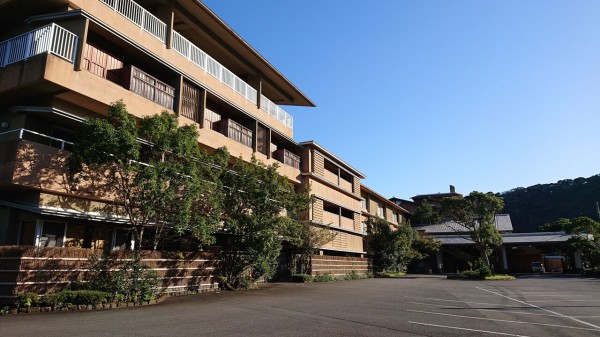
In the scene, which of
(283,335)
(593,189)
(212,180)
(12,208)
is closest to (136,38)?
(212,180)

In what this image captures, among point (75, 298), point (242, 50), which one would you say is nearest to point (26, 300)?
point (75, 298)

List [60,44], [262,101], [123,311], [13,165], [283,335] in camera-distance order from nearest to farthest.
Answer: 1. [283,335]
2. [123,311]
3. [13,165]
4. [60,44]
5. [262,101]

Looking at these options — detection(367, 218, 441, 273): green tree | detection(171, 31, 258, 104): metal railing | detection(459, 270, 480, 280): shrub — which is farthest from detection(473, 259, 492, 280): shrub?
Answer: detection(171, 31, 258, 104): metal railing

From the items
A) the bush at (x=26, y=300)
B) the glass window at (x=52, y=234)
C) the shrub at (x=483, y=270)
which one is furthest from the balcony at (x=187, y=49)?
the shrub at (x=483, y=270)

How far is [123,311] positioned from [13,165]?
5.58 meters

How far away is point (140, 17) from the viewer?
1778 cm

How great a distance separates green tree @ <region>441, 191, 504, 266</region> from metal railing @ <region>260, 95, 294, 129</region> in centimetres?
1833

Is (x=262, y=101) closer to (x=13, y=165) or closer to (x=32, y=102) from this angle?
(x=32, y=102)

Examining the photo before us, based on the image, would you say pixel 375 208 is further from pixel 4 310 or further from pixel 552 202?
pixel 552 202

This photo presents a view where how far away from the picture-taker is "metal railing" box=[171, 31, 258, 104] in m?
19.8

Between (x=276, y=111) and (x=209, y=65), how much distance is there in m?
7.61

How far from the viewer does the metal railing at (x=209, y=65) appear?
19.8 m

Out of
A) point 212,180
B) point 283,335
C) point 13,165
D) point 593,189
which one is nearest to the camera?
point 283,335

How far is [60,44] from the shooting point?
13977 mm
